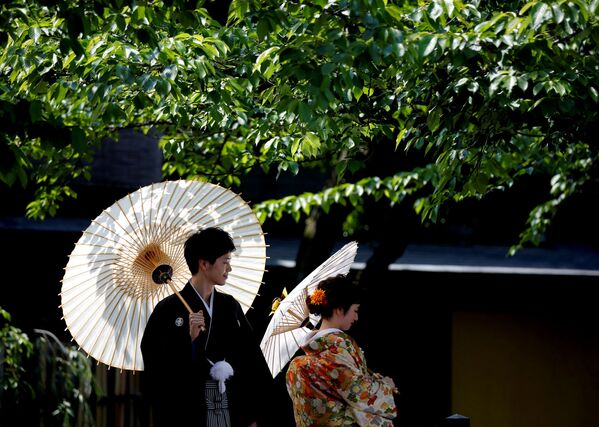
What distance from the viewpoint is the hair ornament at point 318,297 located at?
18.7 ft

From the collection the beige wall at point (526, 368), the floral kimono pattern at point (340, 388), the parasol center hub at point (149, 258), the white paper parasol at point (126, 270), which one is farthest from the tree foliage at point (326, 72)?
the beige wall at point (526, 368)

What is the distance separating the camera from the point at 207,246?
5.48m

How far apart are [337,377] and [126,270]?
4.63 ft

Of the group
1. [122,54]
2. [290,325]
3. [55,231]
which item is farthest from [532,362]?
[122,54]

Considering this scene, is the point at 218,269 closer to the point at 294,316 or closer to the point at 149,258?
the point at 149,258

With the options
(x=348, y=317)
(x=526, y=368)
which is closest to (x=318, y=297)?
(x=348, y=317)

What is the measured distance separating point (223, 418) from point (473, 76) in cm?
264

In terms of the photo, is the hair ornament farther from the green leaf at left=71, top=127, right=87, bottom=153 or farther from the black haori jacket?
the green leaf at left=71, top=127, right=87, bottom=153

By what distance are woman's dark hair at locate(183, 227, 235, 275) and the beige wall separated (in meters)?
8.28

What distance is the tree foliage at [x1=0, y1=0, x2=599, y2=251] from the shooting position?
5309 mm

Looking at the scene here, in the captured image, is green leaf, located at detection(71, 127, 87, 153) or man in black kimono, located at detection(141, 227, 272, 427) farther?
man in black kimono, located at detection(141, 227, 272, 427)

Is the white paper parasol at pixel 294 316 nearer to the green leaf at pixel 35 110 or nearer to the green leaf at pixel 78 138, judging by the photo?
the green leaf at pixel 78 138

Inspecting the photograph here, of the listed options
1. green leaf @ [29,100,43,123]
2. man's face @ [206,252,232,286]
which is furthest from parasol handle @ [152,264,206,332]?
green leaf @ [29,100,43,123]

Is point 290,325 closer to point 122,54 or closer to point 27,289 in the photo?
point 122,54
